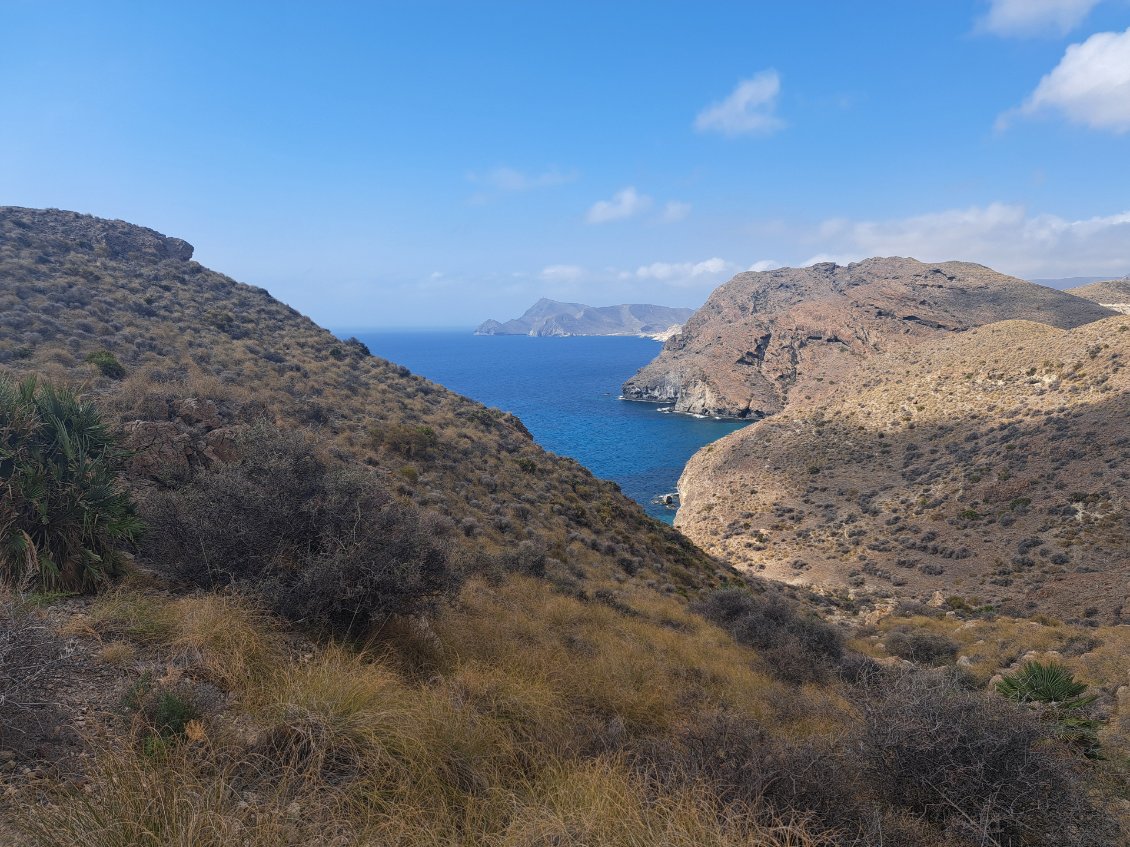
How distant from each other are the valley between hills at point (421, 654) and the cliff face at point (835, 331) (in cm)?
5663

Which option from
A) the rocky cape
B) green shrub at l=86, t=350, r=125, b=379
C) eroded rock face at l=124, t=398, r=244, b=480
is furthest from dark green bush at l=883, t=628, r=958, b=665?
the rocky cape

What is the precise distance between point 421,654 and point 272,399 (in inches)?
534

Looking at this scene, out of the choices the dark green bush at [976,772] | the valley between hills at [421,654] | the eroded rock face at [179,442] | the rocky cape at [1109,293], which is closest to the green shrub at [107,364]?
the valley between hills at [421,654]

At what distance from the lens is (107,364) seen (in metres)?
14.4

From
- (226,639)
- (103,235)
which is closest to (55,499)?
(226,639)

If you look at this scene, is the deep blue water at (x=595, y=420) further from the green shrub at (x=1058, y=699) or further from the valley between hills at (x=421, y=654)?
the green shrub at (x=1058, y=699)

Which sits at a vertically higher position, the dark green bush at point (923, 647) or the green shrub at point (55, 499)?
the green shrub at point (55, 499)

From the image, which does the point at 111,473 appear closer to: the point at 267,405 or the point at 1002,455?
the point at 267,405

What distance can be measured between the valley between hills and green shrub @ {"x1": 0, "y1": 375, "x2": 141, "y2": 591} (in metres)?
0.03

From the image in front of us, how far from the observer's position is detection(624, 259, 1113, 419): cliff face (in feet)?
238

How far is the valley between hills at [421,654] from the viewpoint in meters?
3.05

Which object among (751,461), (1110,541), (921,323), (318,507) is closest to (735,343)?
(921,323)

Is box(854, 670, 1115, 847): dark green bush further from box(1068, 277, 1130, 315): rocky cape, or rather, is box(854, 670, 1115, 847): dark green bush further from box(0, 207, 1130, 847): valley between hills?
box(1068, 277, 1130, 315): rocky cape

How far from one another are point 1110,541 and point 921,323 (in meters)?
61.8
